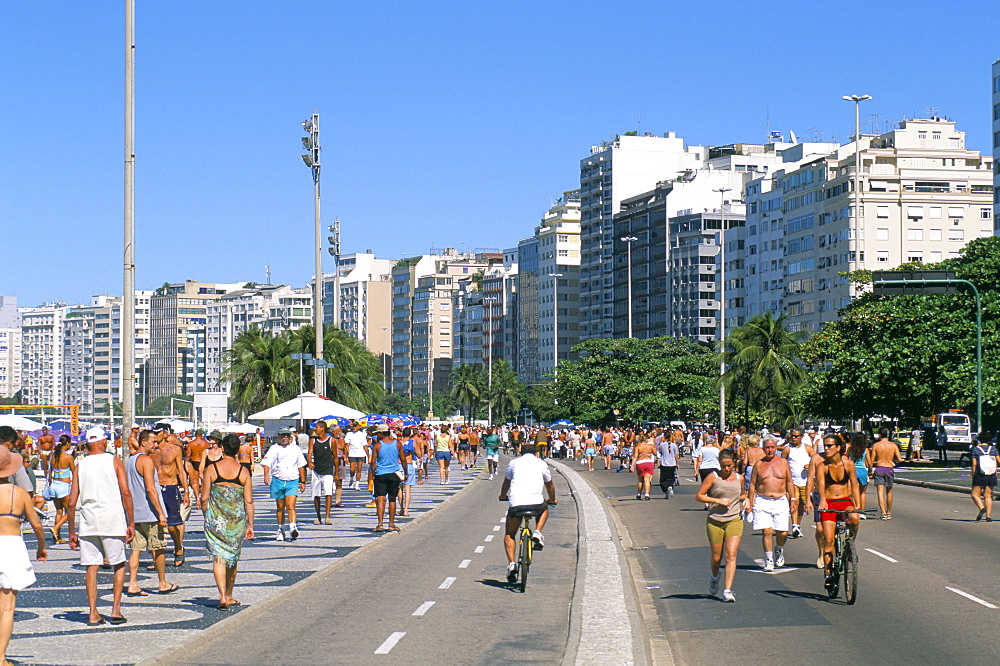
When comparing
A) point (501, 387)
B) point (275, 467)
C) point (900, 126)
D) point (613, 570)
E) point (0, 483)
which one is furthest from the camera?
point (501, 387)

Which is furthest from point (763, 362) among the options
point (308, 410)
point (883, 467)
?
point (883, 467)

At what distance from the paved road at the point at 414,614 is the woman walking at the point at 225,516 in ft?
1.60

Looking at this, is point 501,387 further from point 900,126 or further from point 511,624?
point 511,624

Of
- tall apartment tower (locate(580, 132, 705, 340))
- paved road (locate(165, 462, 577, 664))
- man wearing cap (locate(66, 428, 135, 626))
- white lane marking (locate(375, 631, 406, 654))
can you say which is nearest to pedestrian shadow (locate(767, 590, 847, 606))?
paved road (locate(165, 462, 577, 664))

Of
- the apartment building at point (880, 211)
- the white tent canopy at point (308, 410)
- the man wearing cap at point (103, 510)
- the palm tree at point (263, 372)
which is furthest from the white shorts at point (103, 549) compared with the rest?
the apartment building at point (880, 211)

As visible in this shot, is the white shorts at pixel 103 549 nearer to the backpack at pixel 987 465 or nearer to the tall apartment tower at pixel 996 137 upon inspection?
the backpack at pixel 987 465

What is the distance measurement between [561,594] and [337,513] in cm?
1402

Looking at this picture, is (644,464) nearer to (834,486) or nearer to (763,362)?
(834,486)

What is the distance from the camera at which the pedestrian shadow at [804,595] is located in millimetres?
14596

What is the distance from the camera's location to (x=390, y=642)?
1188 centimetres

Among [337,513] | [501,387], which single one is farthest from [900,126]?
[337,513]

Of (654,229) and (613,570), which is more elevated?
(654,229)

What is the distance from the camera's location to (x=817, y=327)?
12600 cm

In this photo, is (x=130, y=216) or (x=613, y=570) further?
(x=130, y=216)
